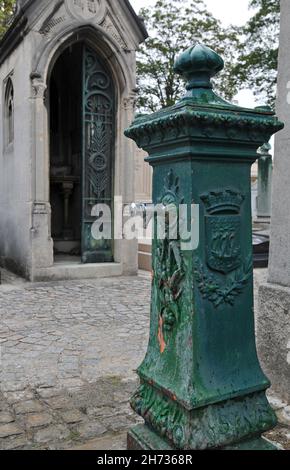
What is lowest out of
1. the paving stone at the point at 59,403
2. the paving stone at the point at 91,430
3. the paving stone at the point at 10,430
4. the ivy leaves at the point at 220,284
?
the paving stone at the point at 91,430

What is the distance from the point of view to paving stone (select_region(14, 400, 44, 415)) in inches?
120

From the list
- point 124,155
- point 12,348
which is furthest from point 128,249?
point 12,348

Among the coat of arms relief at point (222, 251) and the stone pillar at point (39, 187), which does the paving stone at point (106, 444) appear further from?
the stone pillar at point (39, 187)

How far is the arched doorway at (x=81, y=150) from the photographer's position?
8.77 m

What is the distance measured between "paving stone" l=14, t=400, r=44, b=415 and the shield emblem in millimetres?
1850

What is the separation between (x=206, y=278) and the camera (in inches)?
74.8

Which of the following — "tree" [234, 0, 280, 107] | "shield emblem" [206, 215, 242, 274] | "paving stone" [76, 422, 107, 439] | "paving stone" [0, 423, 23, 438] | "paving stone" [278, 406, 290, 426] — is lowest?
"paving stone" [76, 422, 107, 439]

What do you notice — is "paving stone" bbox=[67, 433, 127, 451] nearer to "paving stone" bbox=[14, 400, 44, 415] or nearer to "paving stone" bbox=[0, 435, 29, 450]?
"paving stone" bbox=[0, 435, 29, 450]

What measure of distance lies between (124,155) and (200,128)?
717cm

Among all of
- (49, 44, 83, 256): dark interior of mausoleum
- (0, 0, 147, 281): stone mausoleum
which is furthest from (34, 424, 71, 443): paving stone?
(49, 44, 83, 256): dark interior of mausoleum

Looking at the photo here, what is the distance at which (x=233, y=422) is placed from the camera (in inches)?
76.8

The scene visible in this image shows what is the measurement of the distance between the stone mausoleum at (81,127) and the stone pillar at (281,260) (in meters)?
5.57

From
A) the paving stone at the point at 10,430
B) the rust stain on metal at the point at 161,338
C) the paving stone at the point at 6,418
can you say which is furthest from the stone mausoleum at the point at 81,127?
the rust stain on metal at the point at 161,338
